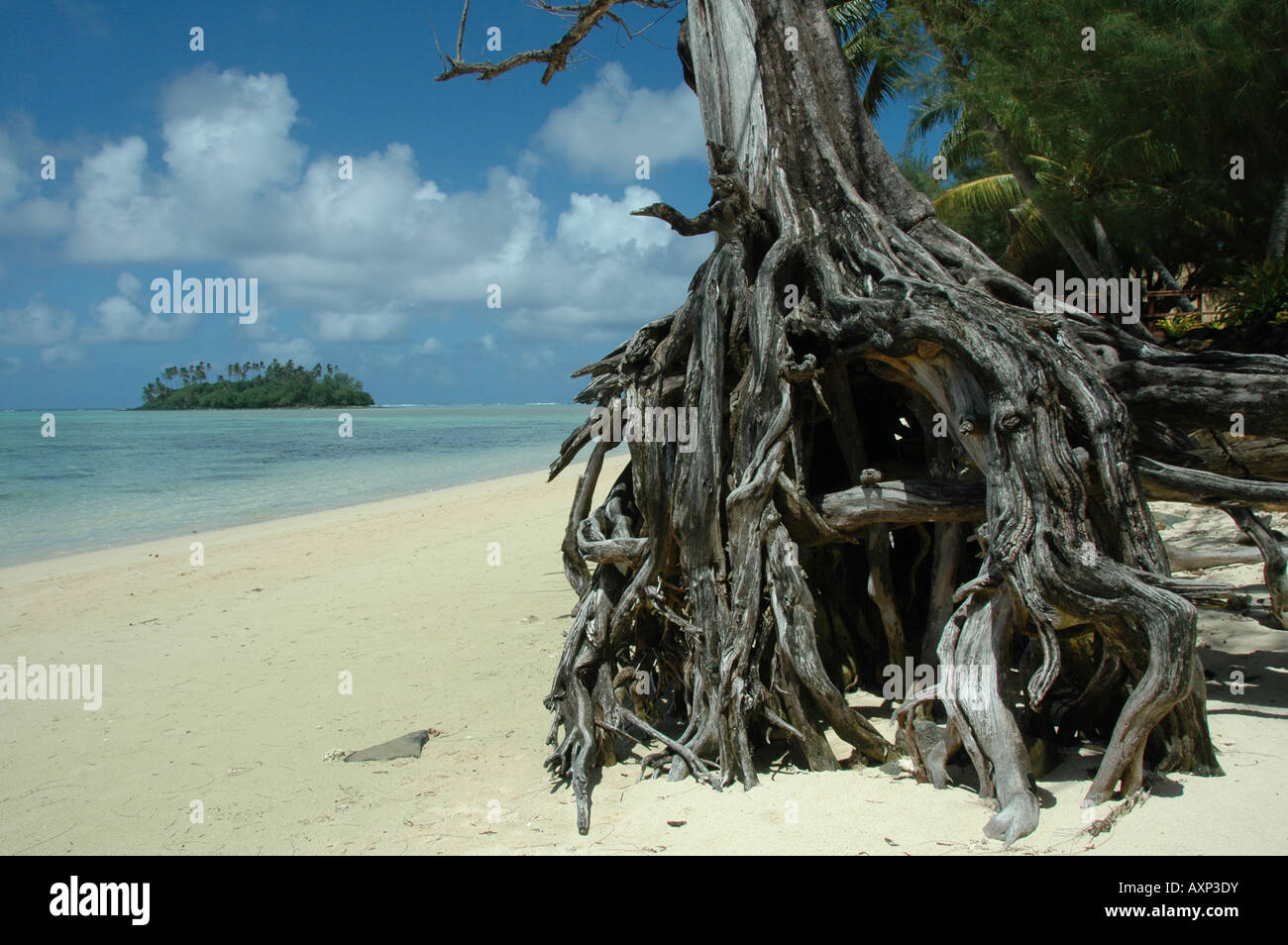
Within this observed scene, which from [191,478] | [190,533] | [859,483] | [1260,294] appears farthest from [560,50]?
[191,478]

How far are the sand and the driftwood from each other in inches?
9.9

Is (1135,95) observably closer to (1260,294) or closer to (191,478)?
(1260,294)

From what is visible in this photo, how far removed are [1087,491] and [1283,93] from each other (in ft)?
26.0

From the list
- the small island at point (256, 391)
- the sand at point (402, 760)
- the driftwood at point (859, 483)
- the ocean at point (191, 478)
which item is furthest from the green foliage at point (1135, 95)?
the small island at point (256, 391)

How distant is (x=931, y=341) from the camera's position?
4.50 metres

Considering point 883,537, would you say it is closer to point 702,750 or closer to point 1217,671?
point 702,750

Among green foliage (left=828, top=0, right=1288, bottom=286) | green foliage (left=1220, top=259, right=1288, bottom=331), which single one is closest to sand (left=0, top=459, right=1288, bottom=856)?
green foliage (left=1220, top=259, right=1288, bottom=331)

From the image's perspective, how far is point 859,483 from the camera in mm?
5211

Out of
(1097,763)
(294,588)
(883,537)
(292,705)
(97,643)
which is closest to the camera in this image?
(1097,763)

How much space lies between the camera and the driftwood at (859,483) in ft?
13.2

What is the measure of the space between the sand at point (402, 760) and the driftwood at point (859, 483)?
251 mm

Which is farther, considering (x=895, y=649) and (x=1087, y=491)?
(x=895, y=649)

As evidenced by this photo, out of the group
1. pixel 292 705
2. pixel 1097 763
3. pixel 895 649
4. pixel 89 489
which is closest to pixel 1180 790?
pixel 1097 763

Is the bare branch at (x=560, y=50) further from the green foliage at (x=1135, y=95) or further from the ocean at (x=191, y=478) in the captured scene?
the ocean at (x=191, y=478)
